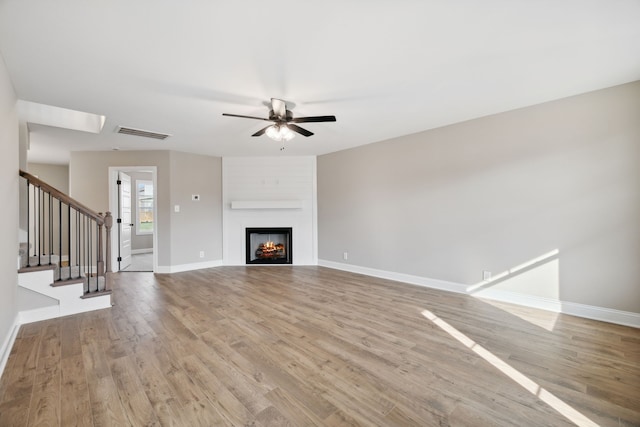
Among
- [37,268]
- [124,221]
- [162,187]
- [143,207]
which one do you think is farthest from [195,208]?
[143,207]

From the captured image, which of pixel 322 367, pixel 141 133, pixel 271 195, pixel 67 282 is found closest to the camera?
pixel 322 367

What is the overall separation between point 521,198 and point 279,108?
10.4 ft

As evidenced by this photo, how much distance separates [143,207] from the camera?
8297 millimetres

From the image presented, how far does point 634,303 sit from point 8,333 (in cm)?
601

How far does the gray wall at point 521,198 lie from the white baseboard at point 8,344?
4.53m

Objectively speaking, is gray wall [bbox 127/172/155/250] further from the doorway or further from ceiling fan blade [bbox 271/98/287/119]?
ceiling fan blade [bbox 271/98/287/119]

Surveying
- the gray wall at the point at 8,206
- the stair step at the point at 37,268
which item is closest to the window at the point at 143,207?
the stair step at the point at 37,268

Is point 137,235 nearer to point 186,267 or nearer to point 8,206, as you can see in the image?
point 186,267

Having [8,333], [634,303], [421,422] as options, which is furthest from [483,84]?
[8,333]

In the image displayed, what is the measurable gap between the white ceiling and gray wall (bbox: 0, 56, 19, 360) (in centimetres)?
28

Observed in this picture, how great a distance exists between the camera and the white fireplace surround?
6012mm

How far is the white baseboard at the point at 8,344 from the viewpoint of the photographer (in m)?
2.10

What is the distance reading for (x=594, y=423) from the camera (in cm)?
152

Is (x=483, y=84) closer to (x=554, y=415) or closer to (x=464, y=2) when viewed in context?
(x=464, y=2)
